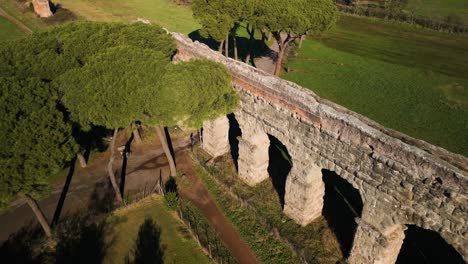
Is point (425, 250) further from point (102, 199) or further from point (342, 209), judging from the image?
point (102, 199)

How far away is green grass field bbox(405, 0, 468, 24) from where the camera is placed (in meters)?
55.2

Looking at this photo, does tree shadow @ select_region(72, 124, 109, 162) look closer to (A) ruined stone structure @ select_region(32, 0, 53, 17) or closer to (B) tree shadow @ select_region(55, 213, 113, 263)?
(B) tree shadow @ select_region(55, 213, 113, 263)

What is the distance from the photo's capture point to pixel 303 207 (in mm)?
17312

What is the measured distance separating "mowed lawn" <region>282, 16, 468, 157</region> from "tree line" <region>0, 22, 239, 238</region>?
1641 cm

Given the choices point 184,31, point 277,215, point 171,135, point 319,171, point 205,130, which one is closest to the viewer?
point 319,171

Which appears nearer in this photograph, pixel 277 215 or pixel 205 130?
pixel 277 215

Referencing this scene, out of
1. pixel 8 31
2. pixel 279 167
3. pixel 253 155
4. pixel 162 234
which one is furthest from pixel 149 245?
pixel 8 31

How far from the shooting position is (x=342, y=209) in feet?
61.4

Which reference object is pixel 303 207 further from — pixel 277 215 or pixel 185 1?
pixel 185 1

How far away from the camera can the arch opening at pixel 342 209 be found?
17.0 meters

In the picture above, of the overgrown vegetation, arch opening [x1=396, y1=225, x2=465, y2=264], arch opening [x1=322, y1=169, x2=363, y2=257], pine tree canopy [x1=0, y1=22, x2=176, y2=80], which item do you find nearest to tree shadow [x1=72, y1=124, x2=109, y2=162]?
pine tree canopy [x1=0, y1=22, x2=176, y2=80]

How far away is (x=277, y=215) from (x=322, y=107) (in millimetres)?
6964

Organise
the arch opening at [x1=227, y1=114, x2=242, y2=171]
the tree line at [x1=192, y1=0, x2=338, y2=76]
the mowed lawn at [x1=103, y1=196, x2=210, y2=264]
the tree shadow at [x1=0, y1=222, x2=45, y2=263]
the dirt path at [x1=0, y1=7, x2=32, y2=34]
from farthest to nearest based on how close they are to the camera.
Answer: the dirt path at [x1=0, y1=7, x2=32, y2=34] < the tree line at [x1=192, y1=0, x2=338, y2=76] < the arch opening at [x1=227, y1=114, x2=242, y2=171] < the mowed lawn at [x1=103, y1=196, x2=210, y2=264] < the tree shadow at [x1=0, y1=222, x2=45, y2=263]

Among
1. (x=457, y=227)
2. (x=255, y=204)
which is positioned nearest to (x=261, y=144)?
(x=255, y=204)
